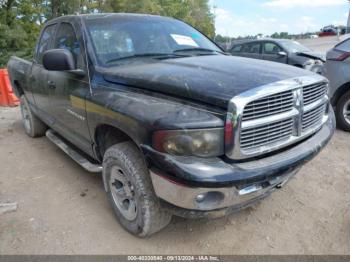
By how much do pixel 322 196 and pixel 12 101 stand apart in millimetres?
7490

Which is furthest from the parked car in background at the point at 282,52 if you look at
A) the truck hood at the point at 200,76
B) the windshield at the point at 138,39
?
the truck hood at the point at 200,76

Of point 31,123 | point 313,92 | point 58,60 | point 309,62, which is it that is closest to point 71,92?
point 58,60

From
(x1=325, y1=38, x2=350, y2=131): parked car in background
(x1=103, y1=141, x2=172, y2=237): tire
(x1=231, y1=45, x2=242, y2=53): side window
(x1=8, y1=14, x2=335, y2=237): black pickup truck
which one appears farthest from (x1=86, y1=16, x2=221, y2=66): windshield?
(x1=231, y1=45, x2=242, y2=53): side window

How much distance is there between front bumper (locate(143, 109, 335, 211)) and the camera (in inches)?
78.3

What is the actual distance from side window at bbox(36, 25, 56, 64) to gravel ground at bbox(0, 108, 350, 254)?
1673mm

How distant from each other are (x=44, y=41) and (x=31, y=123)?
60.6 inches

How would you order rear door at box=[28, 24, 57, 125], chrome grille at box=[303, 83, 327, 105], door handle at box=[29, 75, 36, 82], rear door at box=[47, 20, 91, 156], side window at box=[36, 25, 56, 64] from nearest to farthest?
chrome grille at box=[303, 83, 327, 105], rear door at box=[47, 20, 91, 156], rear door at box=[28, 24, 57, 125], side window at box=[36, 25, 56, 64], door handle at box=[29, 75, 36, 82]

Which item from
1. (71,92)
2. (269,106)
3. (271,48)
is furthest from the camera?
(271,48)

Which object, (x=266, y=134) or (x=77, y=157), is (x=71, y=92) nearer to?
(x=77, y=157)

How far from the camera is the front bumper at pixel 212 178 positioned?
199cm

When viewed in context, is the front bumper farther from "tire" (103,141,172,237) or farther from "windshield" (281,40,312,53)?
"windshield" (281,40,312,53)

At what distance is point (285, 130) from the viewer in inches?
92.4

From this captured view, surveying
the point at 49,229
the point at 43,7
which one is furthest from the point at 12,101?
the point at 43,7

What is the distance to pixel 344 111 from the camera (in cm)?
533
